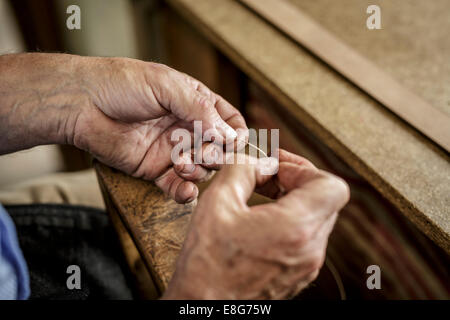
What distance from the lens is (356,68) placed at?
3.35ft

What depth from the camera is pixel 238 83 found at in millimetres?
1667

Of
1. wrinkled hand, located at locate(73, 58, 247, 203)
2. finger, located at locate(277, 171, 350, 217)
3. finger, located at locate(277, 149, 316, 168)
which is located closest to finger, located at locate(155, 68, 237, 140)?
wrinkled hand, located at locate(73, 58, 247, 203)

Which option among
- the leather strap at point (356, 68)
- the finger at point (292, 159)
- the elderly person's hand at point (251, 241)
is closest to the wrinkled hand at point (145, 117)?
the finger at point (292, 159)

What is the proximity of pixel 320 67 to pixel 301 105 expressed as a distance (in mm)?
171

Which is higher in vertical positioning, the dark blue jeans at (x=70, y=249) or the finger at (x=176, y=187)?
the finger at (x=176, y=187)

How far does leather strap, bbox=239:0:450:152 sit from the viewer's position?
86 centimetres

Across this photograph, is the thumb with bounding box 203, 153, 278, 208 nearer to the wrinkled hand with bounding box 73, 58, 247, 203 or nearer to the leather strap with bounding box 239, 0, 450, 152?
the wrinkled hand with bounding box 73, 58, 247, 203

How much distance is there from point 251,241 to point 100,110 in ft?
1.62

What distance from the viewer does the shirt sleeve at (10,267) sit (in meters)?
0.73

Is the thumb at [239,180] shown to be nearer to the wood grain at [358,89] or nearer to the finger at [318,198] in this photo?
the finger at [318,198]

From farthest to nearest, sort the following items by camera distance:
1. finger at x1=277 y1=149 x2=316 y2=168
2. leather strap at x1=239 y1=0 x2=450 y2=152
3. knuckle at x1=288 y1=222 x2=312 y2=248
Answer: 1. leather strap at x1=239 y1=0 x2=450 y2=152
2. finger at x1=277 y1=149 x2=316 y2=168
3. knuckle at x1=288 y1=222 x2=312 y2=248

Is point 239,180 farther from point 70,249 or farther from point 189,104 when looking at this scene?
point 70,249

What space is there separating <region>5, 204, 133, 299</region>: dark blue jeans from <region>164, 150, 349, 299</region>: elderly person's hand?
1.26 ft
